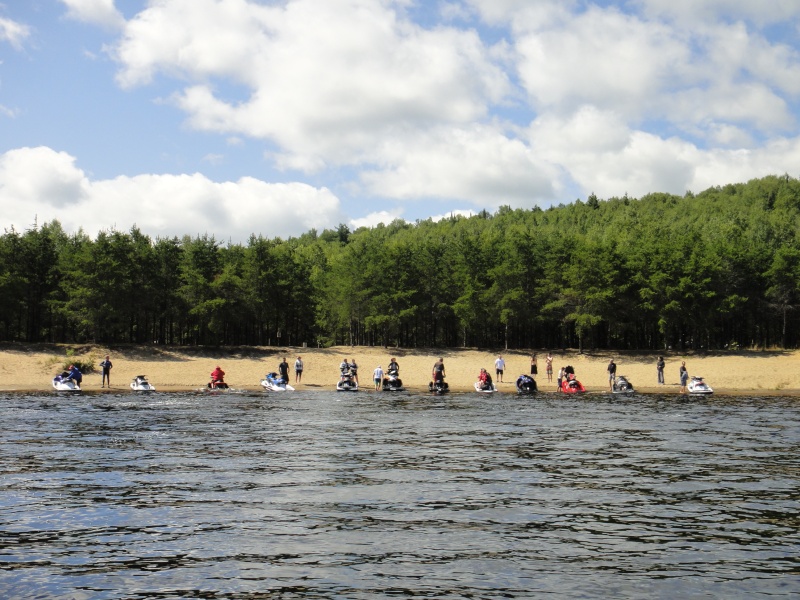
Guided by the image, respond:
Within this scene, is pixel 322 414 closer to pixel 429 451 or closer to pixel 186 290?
pixel 429 451

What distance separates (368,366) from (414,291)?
17.0m

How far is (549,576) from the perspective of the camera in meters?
11.1

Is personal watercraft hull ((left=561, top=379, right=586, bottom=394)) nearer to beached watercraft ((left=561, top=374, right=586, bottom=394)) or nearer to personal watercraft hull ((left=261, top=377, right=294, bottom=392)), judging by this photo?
beached watercraft ((left=561, top=374, right=586, bottom=394))

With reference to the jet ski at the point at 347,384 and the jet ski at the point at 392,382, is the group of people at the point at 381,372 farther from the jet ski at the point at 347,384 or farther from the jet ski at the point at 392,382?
the jet ski at the point at 347,384

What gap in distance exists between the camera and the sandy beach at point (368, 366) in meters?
59.6

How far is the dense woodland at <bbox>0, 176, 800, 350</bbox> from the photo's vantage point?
264ft

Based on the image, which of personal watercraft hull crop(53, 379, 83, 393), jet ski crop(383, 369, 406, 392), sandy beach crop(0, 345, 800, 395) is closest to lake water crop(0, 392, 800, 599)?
personal watercraft hull crop(53, 379, 83, 393)

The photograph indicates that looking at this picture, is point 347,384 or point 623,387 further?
point 347,384

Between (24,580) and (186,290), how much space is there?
243 feet

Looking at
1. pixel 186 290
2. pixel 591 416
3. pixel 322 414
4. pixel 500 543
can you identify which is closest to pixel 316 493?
pixel 500 543

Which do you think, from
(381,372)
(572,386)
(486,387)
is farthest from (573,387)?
(381,372)

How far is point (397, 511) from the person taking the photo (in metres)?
15.2

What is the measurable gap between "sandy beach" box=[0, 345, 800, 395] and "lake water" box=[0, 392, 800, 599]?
2932 centimetres

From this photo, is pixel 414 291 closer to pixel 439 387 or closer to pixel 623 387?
pixel 439 387
